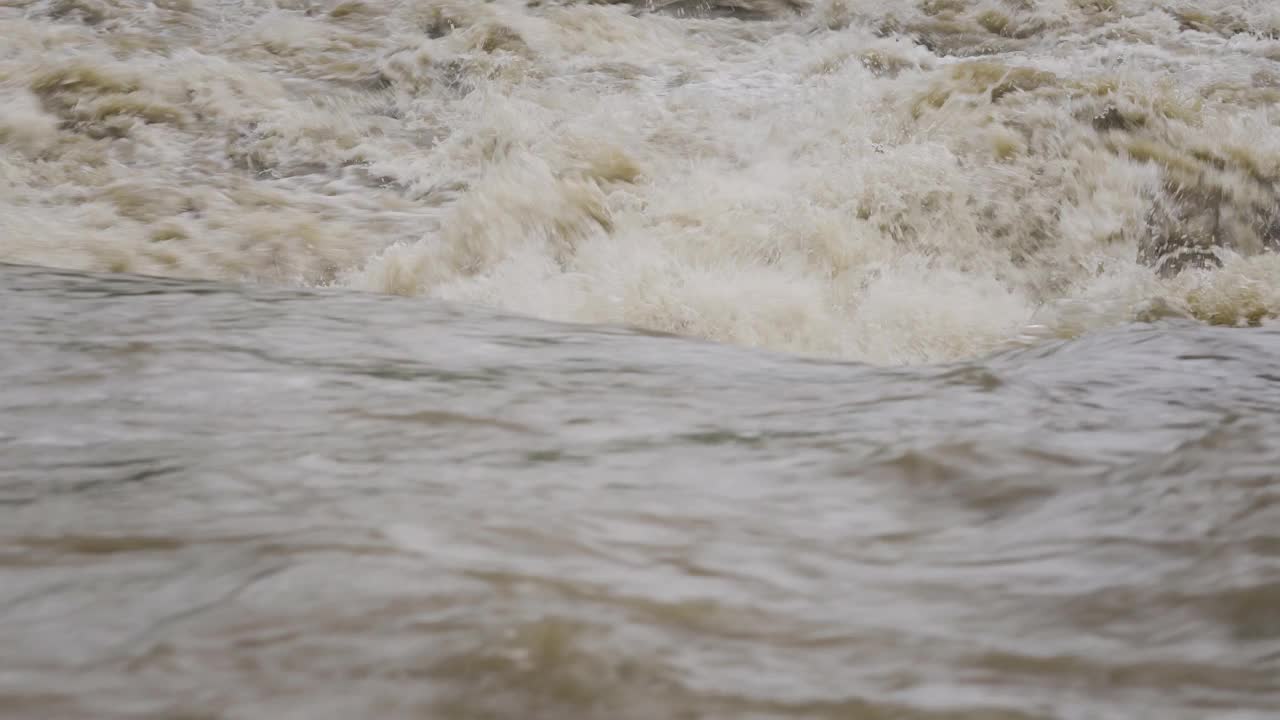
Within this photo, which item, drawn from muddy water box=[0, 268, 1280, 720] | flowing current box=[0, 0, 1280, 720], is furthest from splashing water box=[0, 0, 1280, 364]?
muddy water box=[0, 268, 1280, 720]

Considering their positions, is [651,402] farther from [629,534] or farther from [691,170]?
[691,170]

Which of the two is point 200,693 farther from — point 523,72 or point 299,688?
point 523,72

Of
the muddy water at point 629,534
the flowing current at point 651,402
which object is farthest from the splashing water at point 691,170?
the muddy water at point 629,534

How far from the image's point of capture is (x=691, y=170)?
225 inches

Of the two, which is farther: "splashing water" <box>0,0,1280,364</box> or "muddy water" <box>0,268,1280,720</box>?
"splashing water" <box>0,0,1280,364</box>

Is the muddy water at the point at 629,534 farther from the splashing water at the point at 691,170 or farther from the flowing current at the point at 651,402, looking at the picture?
the splashing water at the point at 691,170

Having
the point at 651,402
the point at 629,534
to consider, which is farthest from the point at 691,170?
the point at 629,534

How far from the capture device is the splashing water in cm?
459

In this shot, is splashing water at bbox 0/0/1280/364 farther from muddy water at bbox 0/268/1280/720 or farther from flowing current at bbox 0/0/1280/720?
muddy water at bbox 0/268/1280/720

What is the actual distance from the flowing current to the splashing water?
3cm

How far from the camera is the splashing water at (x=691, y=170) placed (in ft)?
15.1

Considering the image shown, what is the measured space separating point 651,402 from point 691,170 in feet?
11.4

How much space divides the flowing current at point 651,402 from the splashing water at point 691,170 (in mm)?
28

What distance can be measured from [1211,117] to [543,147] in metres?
3.39
